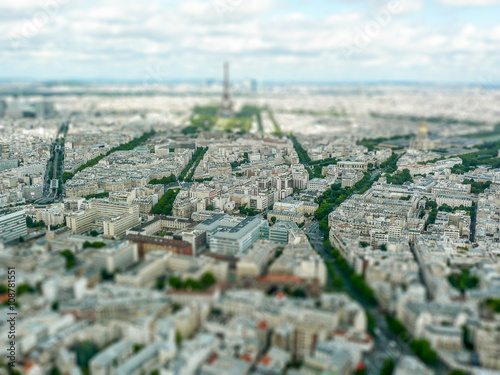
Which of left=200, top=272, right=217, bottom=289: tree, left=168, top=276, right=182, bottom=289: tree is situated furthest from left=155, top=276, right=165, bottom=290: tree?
left=200, top=272, right=217, bottom=289: tree

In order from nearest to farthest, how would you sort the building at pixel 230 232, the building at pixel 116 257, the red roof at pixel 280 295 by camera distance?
the red roof at pixel 280 295 < the building at pixel 116 257 < the building at pixel 230 232

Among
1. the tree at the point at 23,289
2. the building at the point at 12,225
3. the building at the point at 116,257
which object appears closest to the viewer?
the tree at the point at 23,289

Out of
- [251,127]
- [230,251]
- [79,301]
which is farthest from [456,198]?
[251,127]

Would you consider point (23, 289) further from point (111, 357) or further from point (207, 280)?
point (207, 280)

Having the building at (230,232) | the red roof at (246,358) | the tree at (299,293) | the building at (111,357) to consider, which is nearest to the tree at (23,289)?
the building at (111,357)

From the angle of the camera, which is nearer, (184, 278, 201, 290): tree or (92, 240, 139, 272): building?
(184, 278, 201, 290): tree

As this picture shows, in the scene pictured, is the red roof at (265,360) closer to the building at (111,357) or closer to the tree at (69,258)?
the building at (111,357)

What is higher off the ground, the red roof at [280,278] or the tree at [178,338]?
the red roof at [280,278]

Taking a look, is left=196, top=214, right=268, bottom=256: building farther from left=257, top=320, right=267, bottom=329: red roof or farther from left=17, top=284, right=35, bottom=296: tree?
left=17, top=284, right=35, bottom=296: tree

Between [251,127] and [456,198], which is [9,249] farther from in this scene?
[251,127]

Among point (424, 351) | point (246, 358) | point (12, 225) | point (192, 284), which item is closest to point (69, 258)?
point (192, 284)
